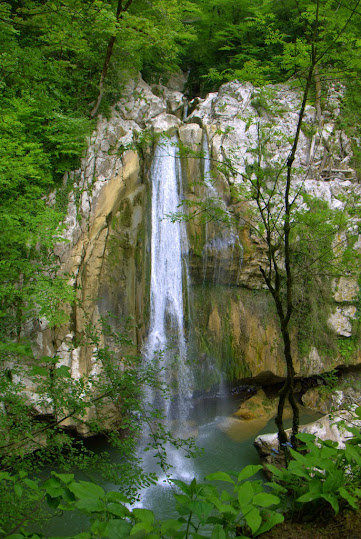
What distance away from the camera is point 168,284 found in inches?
423

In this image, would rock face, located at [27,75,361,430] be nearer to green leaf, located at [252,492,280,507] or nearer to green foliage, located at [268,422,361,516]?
green foliage, located at [268,422,361,516]

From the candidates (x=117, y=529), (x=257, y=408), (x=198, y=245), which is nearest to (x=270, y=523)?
(x=117, y=529)

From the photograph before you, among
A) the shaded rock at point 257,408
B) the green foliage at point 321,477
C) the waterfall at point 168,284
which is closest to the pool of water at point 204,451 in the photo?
the shaded rock at point 257,408

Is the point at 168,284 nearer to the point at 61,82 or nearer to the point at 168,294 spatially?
the point at 168,294

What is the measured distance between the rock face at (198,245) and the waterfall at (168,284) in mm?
272

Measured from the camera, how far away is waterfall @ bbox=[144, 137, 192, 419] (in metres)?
10.4

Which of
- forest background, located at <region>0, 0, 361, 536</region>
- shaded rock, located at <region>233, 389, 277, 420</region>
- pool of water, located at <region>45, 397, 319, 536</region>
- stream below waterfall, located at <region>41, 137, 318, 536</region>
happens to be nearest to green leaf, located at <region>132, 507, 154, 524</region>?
forest background, located at <region>0, 0, 361, 536</region>

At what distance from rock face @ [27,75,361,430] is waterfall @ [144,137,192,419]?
0.27 metres

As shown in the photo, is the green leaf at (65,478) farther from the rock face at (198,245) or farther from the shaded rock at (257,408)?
the shaded rock at (257,408)

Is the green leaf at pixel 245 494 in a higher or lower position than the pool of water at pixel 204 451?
higher

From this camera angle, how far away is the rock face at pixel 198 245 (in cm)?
941

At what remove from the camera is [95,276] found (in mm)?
9398

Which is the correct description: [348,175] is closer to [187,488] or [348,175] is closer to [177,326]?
[177,326]

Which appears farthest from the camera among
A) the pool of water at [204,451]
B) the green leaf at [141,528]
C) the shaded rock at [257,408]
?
the shaded rock at [257,408]
